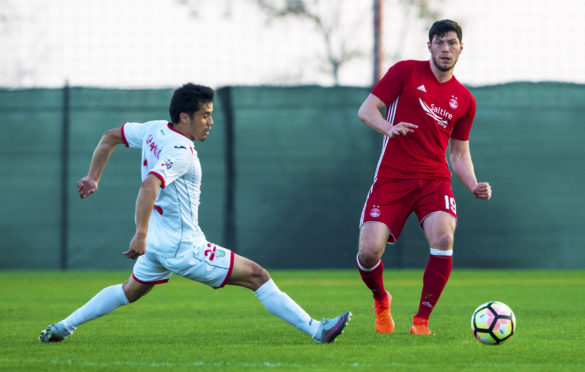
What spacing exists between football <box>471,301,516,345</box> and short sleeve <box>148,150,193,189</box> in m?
2.02

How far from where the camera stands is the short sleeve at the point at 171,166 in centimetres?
556

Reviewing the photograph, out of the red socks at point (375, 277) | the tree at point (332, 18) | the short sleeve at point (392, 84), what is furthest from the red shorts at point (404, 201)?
the tree at point (332, 18)

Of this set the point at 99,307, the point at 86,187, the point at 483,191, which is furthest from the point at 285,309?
the point at 483,191

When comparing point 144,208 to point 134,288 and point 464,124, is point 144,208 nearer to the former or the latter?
point 134,288

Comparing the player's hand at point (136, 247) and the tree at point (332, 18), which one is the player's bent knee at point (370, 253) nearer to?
the player's hand at point (136, 247)

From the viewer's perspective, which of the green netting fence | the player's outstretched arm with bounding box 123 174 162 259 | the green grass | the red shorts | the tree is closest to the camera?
the green grass

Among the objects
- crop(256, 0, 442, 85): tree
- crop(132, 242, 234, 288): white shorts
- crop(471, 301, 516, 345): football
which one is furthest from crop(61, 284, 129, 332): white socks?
crop(256, 0, 442, 85): tree

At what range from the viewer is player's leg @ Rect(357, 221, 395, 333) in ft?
22.0

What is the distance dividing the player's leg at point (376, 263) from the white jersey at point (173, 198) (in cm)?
132

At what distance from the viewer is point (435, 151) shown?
6867 millimetres

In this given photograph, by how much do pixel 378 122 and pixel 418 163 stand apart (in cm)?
50

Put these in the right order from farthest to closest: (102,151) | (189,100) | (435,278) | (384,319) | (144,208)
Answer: (384,319), (435,278), (102,151), (189,100), (144,208)

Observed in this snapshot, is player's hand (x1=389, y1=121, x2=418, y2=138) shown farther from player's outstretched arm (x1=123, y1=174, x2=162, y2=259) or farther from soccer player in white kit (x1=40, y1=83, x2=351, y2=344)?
player's outstretched arm (x1=123, y1=174, x2=162, y2=259)

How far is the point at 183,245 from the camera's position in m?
5.82
